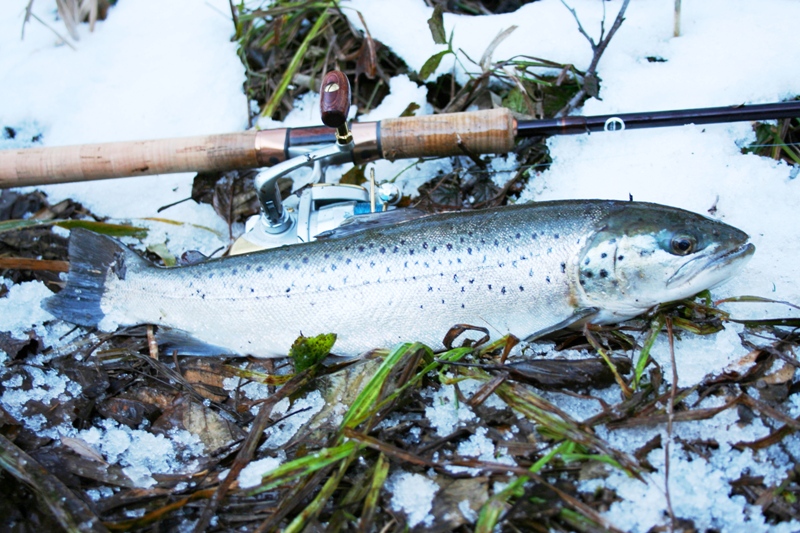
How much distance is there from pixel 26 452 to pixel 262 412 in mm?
913

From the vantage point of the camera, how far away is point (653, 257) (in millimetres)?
2262

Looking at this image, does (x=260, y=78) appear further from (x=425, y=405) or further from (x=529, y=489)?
(x=529, y=489)

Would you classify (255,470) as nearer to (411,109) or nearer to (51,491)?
(51,491)

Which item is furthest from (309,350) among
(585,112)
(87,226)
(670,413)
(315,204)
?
(585,112)

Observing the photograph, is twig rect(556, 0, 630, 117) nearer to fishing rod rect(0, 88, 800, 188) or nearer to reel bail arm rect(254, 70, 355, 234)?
fishing rod rect(0, 88, 800, 188)

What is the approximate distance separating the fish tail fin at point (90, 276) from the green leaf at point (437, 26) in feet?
6.16

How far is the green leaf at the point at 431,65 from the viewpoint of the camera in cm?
324

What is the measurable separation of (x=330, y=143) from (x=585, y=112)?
4.41ft

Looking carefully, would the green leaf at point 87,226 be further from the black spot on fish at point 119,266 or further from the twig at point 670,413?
the twig at point 670,413

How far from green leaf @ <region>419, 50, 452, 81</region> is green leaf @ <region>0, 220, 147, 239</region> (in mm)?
1768

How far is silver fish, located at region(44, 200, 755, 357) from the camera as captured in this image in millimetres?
2281

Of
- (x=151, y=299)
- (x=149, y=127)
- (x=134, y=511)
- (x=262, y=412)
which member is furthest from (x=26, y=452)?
(x=149, y=127)

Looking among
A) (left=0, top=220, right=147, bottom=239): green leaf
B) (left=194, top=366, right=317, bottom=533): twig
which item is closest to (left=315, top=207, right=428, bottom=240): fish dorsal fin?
(left=194, top=366, right=317, bottom=533): twig

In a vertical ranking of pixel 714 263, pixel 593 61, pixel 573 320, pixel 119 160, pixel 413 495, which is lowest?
pixel 413 495
